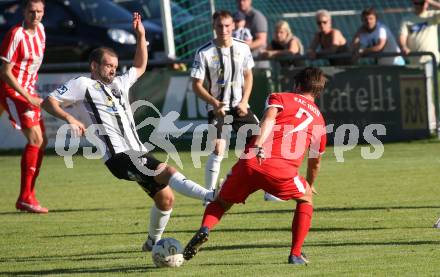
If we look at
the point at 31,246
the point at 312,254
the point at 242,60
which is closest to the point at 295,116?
the point at 312,254

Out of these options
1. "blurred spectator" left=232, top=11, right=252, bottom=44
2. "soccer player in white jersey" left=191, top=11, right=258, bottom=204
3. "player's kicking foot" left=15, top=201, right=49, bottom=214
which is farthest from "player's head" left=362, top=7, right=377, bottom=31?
"player's kicking foot" left=15, top=201, right=49, bottom=214

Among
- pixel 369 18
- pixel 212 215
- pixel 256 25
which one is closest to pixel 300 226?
pixel 212 215

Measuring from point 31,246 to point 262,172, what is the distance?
8.50 ft

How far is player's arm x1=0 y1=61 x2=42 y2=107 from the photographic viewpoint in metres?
11.1

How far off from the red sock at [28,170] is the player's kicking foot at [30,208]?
5 centimetres

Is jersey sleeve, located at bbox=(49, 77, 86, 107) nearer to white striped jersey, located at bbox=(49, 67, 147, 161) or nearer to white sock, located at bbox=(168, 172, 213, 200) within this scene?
white striped jersey, located at bbox=(49, 67, 147, 161)

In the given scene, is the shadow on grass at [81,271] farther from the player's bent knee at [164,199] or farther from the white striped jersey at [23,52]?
the white striped jersey at [23,52]

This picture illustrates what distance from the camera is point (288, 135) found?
7902 millimetres

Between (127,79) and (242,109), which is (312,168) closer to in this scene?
(127,79)

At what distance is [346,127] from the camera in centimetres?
1736

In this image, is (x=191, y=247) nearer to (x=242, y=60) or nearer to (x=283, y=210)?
(x=283, y=210)

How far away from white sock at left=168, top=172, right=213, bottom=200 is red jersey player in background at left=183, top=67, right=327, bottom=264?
38 cm

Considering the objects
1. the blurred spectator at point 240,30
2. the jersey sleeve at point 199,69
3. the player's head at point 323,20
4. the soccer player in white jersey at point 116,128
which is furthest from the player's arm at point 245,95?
the player's head at point 323,20

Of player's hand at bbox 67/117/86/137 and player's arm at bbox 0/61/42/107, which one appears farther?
player's arm at bbox 0/61/42/107
